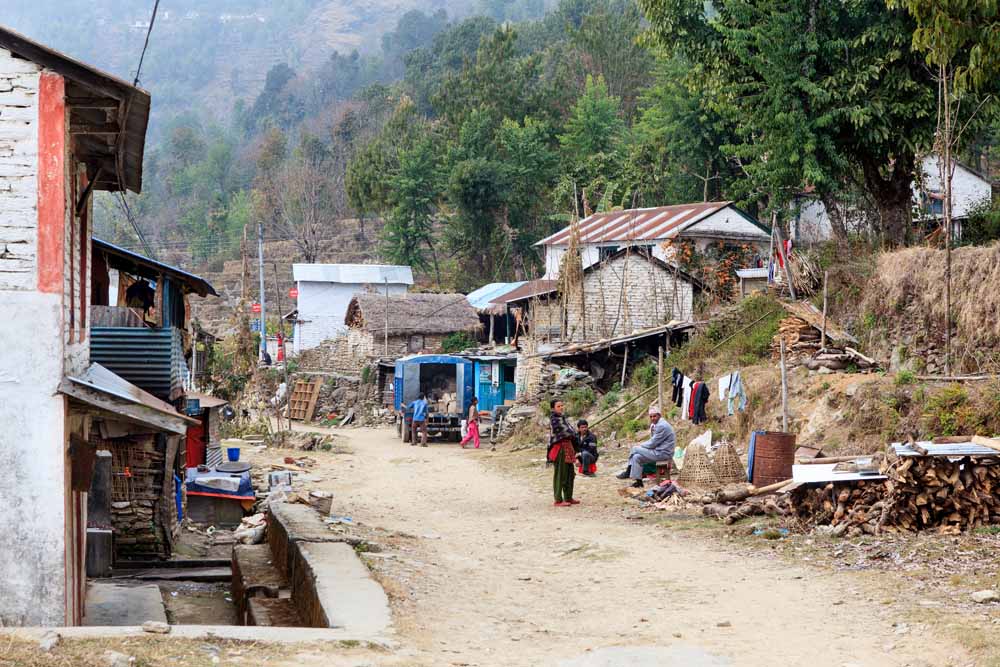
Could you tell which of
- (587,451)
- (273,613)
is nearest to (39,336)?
(273,613)

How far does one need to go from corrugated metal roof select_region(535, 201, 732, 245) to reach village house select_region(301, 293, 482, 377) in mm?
6599

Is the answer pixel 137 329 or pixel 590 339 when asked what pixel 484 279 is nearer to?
pixel 590 339

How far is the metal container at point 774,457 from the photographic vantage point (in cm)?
1438

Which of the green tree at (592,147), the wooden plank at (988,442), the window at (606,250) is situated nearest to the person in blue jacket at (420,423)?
the window at (606,250)

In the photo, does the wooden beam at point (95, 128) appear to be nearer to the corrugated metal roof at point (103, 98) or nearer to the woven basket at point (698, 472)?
the corrugated metal roof at point (103, 98)

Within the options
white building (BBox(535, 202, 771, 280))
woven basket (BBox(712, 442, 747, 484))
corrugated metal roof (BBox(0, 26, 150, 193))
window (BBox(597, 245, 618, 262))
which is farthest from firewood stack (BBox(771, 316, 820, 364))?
corrugated metal roof (BBox(0, 26, 150, 193))

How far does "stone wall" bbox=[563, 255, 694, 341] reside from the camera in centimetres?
3052

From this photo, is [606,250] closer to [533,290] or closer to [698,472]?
[533,290]

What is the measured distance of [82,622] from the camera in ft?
32.5

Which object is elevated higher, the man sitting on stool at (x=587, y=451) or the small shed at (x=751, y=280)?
the small shed at (x=751, y=280)

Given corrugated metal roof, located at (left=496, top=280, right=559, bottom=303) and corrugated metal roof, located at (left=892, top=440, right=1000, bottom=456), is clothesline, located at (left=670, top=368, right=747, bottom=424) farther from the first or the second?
corrugated metal roof, located at (left=496, top=280, right=559, bottom=303)

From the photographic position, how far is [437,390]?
125 ft

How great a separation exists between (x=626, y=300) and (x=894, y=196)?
7.87m

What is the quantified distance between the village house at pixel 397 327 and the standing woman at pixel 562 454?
26297mm
